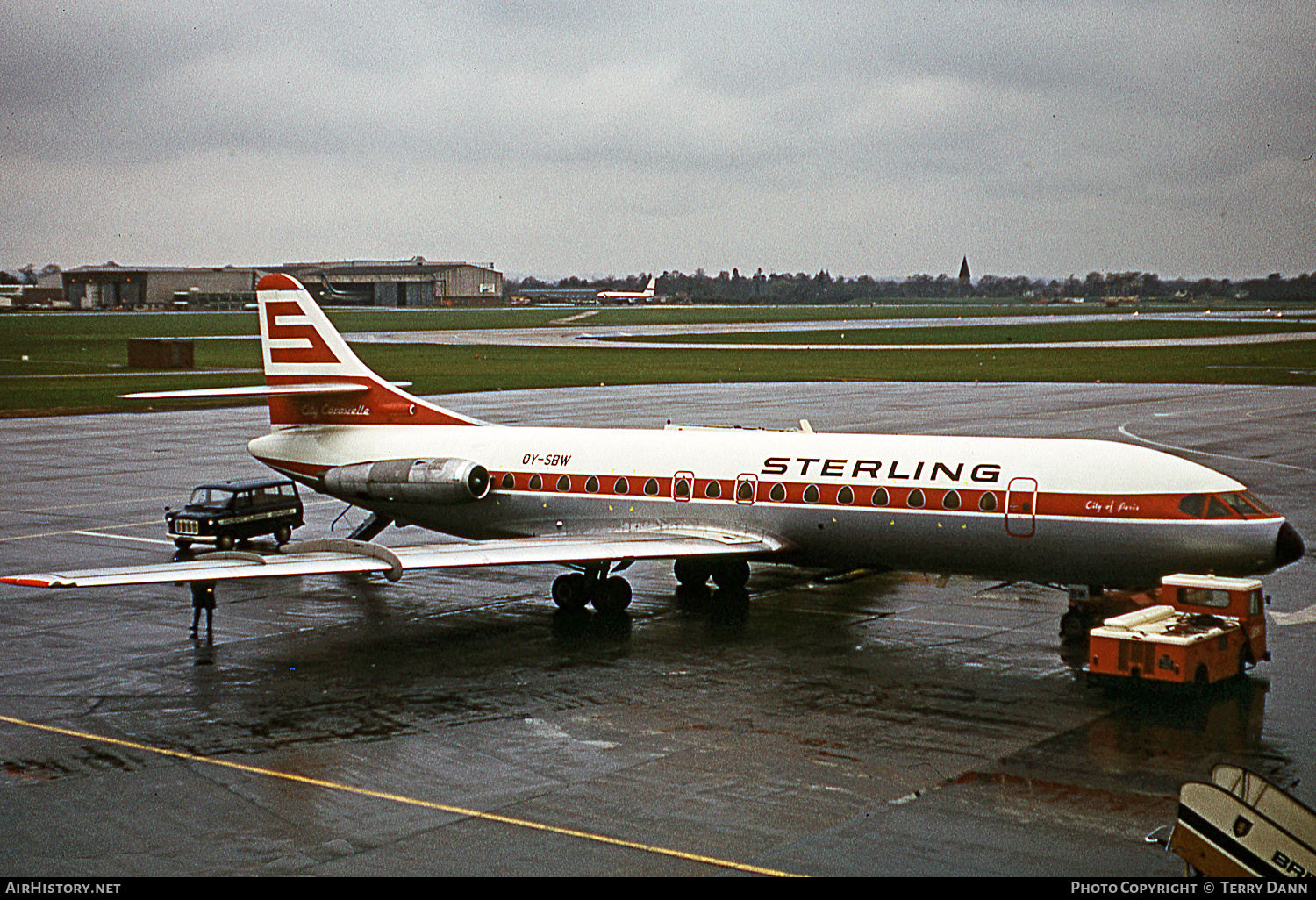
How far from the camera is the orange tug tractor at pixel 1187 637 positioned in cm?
1989

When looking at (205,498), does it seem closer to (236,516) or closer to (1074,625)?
(236,516)

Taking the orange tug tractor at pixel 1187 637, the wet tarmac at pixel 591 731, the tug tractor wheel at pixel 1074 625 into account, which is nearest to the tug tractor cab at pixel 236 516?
the wet tarmac at pixel 591 731

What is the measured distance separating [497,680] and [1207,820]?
42.7 feet

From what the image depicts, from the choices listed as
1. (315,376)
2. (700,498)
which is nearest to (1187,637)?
(700,498)

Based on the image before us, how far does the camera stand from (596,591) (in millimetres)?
26000

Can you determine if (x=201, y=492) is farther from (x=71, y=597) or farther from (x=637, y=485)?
(x=637, y=485)

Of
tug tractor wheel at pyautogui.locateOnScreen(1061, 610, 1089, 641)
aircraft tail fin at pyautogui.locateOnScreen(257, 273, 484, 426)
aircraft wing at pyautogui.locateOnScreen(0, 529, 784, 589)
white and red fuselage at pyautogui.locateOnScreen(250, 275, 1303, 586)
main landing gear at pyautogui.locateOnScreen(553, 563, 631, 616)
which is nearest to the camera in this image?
aircraft wing at pyautogui.locateOnScreen(0, 529, 784, 589)

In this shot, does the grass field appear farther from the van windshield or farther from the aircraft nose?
the aircraft nose

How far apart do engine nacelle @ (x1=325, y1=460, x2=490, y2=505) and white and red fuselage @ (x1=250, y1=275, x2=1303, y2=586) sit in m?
0.20

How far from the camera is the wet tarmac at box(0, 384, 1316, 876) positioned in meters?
14.4

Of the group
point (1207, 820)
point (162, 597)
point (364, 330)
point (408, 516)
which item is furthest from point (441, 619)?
point (364, 330)

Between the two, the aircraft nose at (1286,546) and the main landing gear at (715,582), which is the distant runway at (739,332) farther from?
the aircraft nose at (1286,546)

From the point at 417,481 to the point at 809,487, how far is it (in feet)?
28.6

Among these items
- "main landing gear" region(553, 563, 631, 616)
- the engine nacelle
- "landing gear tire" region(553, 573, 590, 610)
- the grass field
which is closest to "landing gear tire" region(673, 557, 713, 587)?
"main landing gear" region(553, 563, 631, 616)
